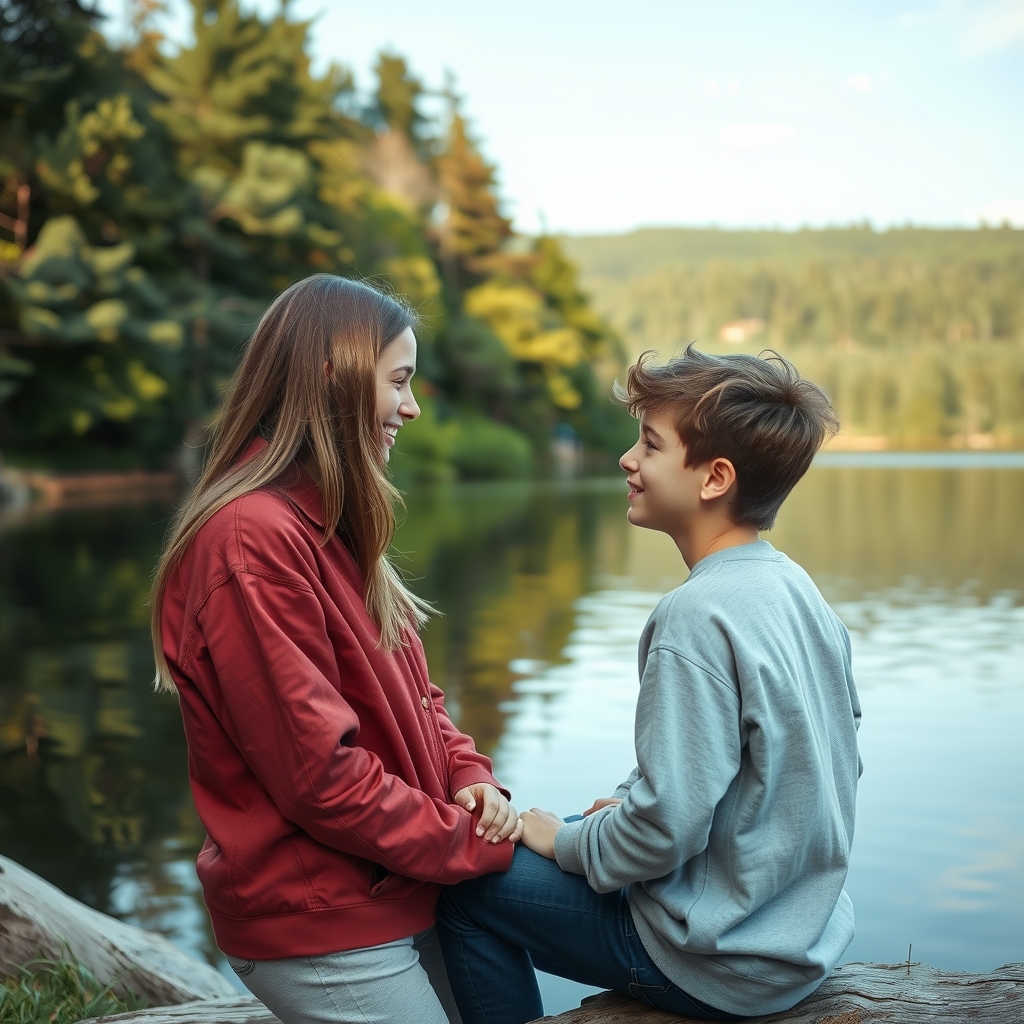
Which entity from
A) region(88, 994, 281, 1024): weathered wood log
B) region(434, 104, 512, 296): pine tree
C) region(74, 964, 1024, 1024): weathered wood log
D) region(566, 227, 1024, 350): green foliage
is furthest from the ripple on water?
region(566, 227, 1024, 350): green foliage

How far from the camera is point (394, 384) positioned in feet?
6.33

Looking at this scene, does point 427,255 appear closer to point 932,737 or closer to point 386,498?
point 932,737

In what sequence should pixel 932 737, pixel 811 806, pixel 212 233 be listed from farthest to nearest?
pixel 212 233 → pixel 932 737 → pixel 811 806

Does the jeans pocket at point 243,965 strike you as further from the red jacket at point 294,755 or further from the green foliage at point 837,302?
the green foliage at point 837,302

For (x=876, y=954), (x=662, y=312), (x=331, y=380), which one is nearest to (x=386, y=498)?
(x=331, y=380)

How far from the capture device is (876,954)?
3.72 m

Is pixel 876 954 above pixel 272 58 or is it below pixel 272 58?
below

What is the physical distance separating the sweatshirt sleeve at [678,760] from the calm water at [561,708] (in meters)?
2.10

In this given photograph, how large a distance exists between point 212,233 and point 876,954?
80.0 ft

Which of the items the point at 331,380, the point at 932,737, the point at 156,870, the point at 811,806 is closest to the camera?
the point at 811,806

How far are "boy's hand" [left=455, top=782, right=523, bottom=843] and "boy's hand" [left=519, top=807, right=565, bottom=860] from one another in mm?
12

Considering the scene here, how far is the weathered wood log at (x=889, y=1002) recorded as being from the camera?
1719 millimetres

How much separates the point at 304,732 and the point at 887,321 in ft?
428

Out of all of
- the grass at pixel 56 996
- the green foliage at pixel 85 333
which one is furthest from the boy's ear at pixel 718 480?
the green foliage at pixel 85 333
